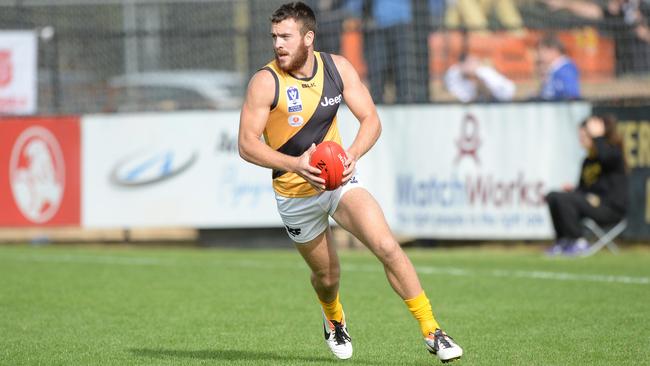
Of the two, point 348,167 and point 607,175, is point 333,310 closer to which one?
point 348,167

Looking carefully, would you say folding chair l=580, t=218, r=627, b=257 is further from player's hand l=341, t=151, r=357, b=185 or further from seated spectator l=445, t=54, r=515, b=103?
player's hand l=341, t=151, r=357, b=185

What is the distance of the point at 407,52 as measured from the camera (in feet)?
54.5

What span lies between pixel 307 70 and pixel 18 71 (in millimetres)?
11381

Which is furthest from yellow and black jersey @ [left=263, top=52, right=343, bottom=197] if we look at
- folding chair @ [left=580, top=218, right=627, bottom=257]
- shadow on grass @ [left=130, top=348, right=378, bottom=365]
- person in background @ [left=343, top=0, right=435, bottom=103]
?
person in background @ [left=343, top=0, right=435, bottom=103]

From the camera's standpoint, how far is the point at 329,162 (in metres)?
6.80

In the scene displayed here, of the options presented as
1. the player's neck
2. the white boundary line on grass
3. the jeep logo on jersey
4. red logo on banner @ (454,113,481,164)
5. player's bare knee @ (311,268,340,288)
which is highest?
the player's neck

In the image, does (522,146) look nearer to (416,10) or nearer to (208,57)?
(416,10)

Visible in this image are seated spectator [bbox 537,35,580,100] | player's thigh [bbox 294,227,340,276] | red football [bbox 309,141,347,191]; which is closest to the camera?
red football [bbox 309,141,347,191]

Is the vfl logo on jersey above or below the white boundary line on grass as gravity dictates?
above

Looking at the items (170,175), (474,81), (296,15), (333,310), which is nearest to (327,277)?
(333,310)

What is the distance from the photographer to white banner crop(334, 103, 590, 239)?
596 inches

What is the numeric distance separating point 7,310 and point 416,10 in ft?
28.7

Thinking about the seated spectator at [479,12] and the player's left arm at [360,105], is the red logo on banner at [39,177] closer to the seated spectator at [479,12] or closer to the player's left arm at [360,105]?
the seated spectator at [479,12]

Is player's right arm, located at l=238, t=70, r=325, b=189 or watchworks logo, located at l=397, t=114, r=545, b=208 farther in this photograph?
watchworks logo, located at l=397, t=114, r=545, b=208
